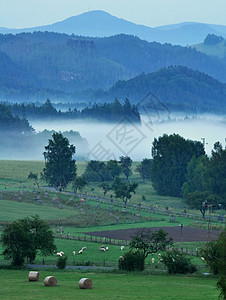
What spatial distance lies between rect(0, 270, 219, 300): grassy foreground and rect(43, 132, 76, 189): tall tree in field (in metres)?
89.8

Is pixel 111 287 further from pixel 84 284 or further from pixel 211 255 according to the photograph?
pixel 211 255

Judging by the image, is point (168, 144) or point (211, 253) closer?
point (211, 253)

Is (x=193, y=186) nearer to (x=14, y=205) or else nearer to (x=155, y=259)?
(x=14, y=205)

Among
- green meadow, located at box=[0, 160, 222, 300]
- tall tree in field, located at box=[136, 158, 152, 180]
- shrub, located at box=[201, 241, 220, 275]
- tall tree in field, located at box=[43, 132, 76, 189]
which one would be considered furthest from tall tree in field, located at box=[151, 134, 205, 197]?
shrub, located at box=[201, 241, 220, 275]

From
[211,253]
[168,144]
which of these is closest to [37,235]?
[211,253]

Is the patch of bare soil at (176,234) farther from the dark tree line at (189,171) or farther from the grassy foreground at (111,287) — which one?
the grassy foreground at (111,287)

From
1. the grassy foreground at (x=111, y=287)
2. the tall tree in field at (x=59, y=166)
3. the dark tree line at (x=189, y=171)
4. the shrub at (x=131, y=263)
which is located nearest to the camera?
the grassy foreground at (x=111, y=287)

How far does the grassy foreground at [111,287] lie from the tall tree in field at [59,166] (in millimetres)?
89781

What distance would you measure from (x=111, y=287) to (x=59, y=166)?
339 feet

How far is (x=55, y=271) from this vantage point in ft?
203

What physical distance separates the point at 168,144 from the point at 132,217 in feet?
144

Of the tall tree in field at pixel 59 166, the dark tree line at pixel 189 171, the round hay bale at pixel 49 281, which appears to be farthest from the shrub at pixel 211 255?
the tall tree in field at pixel 59 166

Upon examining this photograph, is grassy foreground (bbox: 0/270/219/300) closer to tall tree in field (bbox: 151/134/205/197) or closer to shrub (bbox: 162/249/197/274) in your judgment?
shrub (bbox: 162/249/197/274)

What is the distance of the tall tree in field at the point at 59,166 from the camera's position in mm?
152500
